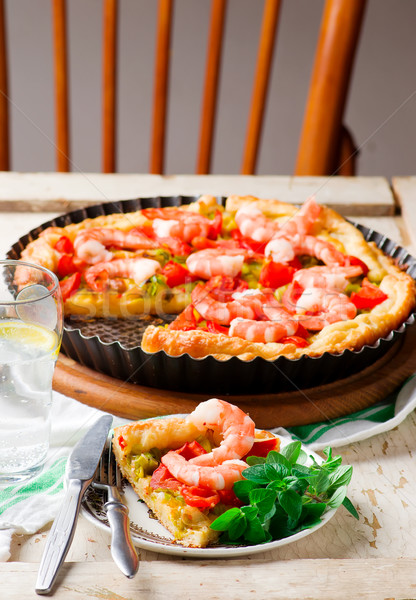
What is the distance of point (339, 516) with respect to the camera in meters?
1.26

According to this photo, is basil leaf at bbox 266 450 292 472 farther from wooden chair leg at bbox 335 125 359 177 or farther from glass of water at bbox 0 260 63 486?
wooden chair leg at bbox 335 125 359 177

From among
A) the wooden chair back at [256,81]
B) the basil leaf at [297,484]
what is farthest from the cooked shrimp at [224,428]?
Result: the wooden chair back at [256,81]

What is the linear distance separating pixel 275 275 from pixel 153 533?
0.98m

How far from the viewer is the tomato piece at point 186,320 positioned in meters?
1.76

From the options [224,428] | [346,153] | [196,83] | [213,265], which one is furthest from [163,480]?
[196,83]

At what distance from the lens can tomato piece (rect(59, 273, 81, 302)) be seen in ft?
6.22

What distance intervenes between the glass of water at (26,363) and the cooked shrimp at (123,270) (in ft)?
2.09

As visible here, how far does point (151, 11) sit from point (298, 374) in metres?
3.83

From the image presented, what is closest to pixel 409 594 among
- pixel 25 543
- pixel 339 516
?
pixel 339 516

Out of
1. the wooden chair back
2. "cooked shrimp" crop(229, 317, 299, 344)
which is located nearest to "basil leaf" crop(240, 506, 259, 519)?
"cooked shrimp" crop(229, 317, 299, 344)

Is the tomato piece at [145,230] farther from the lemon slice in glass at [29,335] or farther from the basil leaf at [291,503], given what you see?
the basil leaf at [291,503]

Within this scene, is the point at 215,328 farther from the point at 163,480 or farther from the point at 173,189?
the point at 173,189

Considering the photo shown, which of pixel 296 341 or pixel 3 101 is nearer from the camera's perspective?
pixel 296 341

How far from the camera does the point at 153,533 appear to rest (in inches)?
45.0
